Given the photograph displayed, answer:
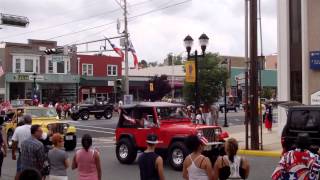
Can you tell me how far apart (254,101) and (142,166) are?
46.0 ft

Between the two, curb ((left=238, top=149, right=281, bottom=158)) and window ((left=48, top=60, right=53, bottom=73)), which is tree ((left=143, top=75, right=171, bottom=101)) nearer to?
window ((left=48, top=60, right=53, bottom=73))

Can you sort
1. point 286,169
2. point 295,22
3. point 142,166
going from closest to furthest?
point 286,169 → point 142,166 → point 295,22

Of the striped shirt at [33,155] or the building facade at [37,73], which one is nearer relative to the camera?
the striped shirt at [33,155]

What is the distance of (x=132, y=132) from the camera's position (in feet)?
→ 58.9

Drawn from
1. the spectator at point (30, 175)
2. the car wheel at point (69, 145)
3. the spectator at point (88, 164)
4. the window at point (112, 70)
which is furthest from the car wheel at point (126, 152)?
the window at point (112, 70)

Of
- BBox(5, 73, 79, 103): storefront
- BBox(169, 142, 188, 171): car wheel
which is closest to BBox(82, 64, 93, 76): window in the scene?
BBox(5, 73, 79, 103): storefront

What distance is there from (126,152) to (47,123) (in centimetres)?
581

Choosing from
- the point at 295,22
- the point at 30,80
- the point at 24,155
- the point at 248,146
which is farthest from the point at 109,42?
the point at 24,155

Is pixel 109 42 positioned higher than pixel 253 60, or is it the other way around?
pixel 109 42

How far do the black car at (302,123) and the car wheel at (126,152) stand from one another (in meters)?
5.46

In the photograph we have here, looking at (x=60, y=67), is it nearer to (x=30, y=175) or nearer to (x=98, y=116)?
(x=98, y=116)

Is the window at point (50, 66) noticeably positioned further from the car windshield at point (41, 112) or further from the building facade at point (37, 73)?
the car windshield at point (41, 112)

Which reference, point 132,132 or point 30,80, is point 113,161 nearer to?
point 132,132

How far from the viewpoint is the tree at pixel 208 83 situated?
148ft
